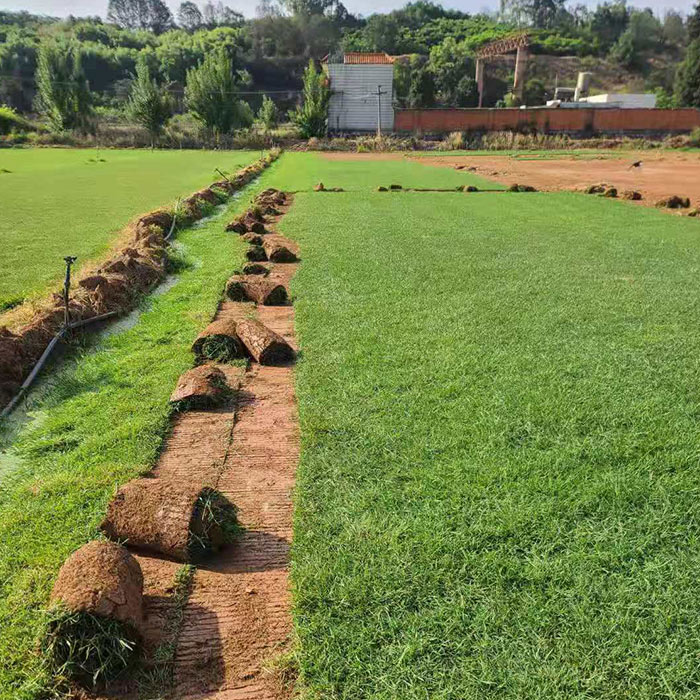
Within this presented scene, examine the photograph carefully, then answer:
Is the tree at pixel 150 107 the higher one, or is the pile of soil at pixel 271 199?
the tree at pixel 150 107

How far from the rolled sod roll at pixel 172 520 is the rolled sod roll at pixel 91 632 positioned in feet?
1.87

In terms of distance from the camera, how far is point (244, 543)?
3232mm

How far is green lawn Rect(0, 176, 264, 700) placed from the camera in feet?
8.75

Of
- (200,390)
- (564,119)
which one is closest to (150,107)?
(564,119)

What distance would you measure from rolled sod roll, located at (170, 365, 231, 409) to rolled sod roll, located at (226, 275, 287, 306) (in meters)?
2.75

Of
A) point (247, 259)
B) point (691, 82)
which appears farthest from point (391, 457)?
point (691, 82)

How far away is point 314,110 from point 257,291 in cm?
5152

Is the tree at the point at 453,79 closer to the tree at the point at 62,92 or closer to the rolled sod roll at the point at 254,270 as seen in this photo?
the tree at the point at 62,92

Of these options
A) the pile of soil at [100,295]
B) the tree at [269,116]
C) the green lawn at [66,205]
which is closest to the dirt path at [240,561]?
the pile of soil at [100,295]

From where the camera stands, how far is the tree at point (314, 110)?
5416 centimetres

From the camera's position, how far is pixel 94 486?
11.8 feet

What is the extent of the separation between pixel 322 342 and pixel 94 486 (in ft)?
9.74

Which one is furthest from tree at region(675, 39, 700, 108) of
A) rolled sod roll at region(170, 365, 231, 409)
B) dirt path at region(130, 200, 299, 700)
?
dirt path at region(130, 200, 299, 700)

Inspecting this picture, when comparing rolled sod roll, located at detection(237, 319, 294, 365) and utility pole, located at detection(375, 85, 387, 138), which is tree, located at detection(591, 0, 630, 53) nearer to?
utility pole, located at detection(375, 85, 387, 138)
